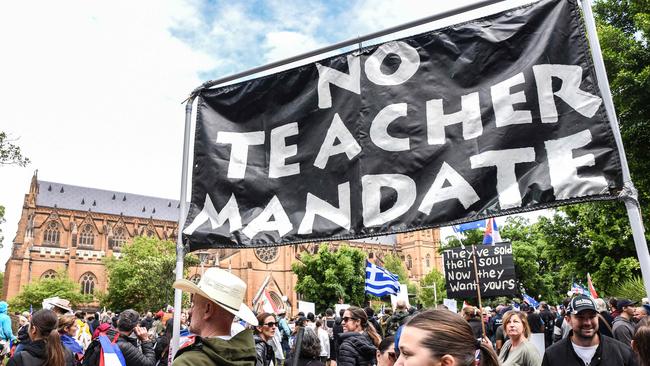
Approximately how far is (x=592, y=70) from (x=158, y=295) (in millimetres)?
55893

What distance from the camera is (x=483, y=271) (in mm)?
10273

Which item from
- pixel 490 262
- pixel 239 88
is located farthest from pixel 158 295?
pixel 239 88

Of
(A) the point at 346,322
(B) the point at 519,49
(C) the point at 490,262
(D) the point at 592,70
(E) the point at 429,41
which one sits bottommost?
(A) the point at 346,322

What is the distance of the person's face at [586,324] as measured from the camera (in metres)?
3.96

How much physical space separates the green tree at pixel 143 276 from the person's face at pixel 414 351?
51967 mm

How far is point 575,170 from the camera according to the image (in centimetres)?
286

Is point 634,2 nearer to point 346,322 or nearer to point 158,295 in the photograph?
point 346,322

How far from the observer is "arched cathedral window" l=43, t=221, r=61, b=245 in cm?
6912

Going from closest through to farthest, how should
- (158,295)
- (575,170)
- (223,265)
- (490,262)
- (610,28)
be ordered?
(575,170) < (490,262) < (610,28) < (158,295) < (223,265)

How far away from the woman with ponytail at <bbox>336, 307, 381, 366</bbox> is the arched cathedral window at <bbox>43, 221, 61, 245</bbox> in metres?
75.1

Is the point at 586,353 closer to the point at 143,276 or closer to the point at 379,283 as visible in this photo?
the point at 379,283

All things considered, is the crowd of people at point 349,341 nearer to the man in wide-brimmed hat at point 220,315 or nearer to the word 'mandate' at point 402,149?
the man in wide-brimmed hat at point 220,315

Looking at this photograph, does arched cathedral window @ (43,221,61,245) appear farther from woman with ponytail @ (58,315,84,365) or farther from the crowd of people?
woman with ponytail @ (58,315,84,365)

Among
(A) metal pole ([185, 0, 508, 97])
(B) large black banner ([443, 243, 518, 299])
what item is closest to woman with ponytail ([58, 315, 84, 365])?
(A) metal pole ([185, 0, 508, 97])
